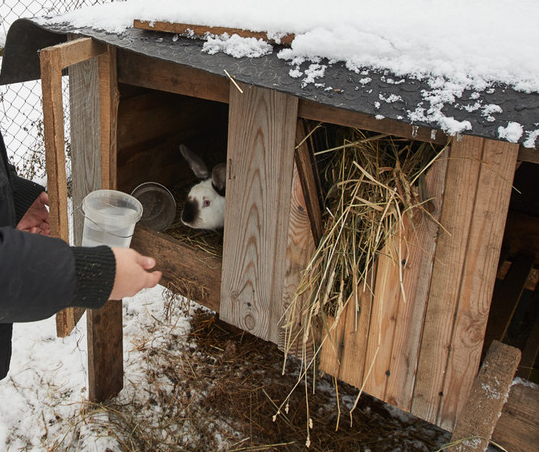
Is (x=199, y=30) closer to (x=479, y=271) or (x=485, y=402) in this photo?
(x=479, y=271)

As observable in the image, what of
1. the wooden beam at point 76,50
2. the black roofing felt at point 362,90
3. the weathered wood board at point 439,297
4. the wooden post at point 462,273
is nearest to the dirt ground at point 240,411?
the weathered wood board at point 439,297

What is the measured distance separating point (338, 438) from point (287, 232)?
1.50m

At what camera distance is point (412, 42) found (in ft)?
4.75

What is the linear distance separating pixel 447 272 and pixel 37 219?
1.62m

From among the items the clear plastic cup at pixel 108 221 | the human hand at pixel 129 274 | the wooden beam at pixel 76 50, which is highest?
the wooden beam at pixel 76 50

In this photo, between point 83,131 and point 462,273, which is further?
point 83,131

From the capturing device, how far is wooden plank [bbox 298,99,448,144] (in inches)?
62.0

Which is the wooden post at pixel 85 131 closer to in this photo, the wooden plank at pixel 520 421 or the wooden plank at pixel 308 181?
the wooden plank at pixel 308 181

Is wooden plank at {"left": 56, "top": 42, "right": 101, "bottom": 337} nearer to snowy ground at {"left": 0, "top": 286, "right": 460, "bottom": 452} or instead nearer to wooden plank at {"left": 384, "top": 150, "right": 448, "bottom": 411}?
snowy ground at {"left": 0, "top": 286, "right": 460, "bottom": 452}

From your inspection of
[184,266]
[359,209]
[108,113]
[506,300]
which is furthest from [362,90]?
[506,300]

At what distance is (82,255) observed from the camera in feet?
4.82

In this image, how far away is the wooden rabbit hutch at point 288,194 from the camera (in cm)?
158

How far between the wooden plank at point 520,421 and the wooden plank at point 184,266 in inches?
49.4

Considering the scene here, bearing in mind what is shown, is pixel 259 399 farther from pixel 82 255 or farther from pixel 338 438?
pixel 82 255
